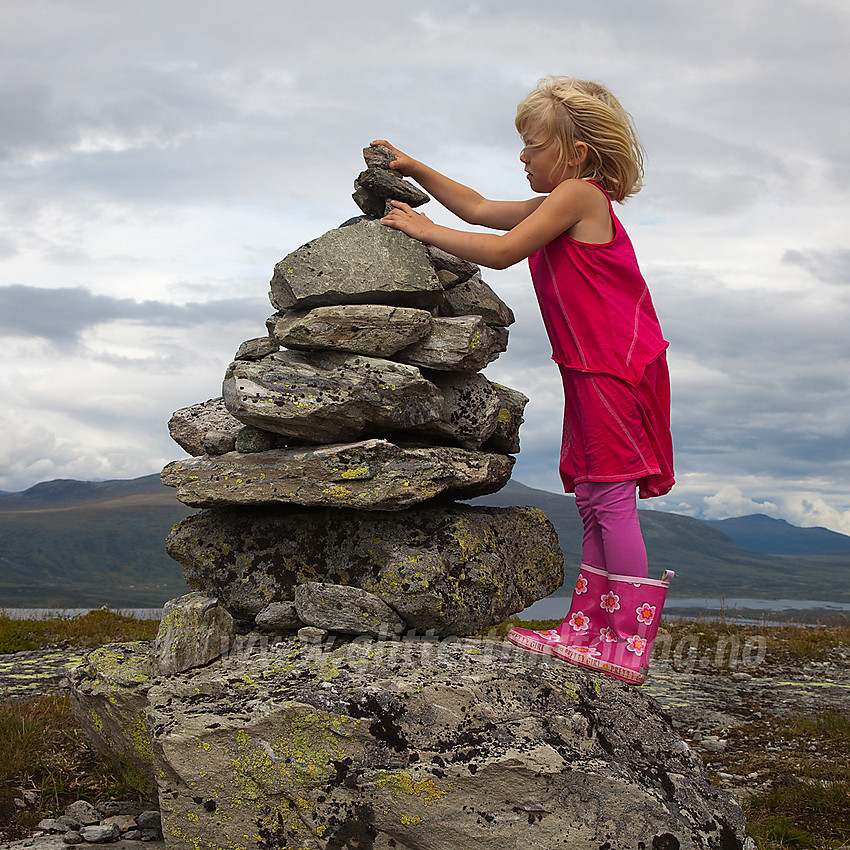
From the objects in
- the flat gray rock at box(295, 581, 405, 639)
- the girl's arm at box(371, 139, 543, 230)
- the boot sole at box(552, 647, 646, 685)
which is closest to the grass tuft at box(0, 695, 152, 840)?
the flat gray rock at box(295, 581, 405, 639)

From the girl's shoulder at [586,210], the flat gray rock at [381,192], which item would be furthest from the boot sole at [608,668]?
the flat gray rock at [381,192]

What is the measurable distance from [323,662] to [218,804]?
1.30 m

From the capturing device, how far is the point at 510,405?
27.3ft

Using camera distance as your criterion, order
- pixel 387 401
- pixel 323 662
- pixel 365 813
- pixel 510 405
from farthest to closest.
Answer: pixel 510 405 → pixel 387 401 → pixel 323 662 → pixel 365 813

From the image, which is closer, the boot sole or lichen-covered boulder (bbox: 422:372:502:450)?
the boot sole

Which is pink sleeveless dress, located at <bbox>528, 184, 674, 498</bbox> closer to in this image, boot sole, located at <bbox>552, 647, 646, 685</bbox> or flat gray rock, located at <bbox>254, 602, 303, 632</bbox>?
boot sole, located at <bbox>552, 647, 646, 685</bbox>

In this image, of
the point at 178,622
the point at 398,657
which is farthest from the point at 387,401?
the point at 178,622

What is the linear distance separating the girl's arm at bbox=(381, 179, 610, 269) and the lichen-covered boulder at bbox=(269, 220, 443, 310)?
0.59 metres

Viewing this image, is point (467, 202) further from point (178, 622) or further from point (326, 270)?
point (178, 622)

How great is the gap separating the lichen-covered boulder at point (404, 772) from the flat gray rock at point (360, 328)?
113 inches

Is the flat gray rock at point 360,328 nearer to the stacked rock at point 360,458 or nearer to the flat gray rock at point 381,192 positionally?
the stacked rock at point 360,458

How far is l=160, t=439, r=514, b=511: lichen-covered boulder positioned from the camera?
6879 millimetres

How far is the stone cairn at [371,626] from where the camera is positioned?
5543 millimetres

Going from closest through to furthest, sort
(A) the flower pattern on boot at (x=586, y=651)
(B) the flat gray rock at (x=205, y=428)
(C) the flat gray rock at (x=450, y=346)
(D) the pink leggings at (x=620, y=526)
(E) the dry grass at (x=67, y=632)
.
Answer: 1. (D) the pink leggings at (x=620, y=526)
2. (A) the flower pattern on boot at (x=586, y=651)
3. (C) the flat gray rock at (x=450, y=346)
4. (B) the flat gray rock at (x=205, y=428)
5. (E) the dry grass at (x=67, y=632)
